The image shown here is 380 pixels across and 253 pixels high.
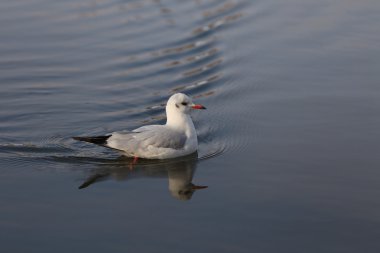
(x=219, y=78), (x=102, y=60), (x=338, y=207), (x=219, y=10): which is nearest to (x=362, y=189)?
(x=338, y=207)

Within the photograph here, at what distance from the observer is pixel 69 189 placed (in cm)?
847

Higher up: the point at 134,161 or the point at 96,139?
the point at 96,139

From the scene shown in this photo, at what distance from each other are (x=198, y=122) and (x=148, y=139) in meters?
1.52

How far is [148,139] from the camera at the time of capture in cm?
952

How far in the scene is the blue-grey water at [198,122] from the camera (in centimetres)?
747

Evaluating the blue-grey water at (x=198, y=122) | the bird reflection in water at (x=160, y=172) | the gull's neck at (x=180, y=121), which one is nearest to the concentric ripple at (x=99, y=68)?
the blue-grey water at (x=198, y=122)

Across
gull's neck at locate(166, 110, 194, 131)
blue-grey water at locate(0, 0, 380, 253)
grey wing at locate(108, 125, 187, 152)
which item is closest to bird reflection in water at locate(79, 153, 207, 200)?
blue-grey water at locate(0, 0, 380, 253)

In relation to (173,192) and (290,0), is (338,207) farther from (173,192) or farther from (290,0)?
(290,0)

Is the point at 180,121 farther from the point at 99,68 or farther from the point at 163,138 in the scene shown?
the point at 99,68

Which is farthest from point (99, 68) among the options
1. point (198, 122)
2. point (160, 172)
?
point (160, 172)

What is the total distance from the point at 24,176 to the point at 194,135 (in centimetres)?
227

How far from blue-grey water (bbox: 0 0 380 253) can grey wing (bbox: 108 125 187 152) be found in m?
0.23

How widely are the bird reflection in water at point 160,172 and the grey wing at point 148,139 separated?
8.4 inches

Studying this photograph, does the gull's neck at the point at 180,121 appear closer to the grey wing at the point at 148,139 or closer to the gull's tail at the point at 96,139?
the grey wing at the point at 148,139
